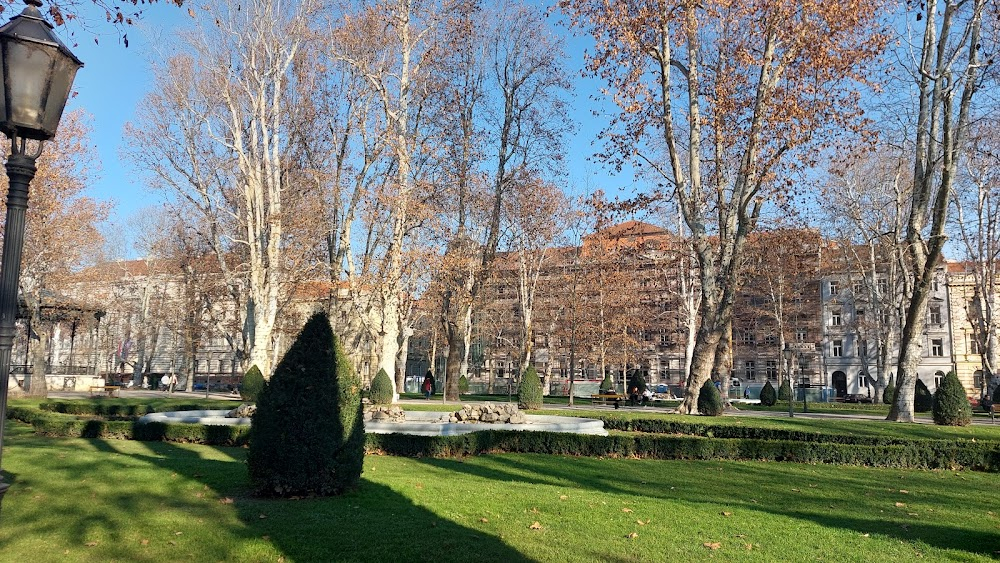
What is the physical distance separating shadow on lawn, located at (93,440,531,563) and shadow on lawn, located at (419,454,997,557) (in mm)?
2752

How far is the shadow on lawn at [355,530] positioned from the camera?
18.2 ft

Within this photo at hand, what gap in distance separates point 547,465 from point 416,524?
6053mm

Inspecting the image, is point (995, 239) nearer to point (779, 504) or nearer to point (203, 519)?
point (779, 504)

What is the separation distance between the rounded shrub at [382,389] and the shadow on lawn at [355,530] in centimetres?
1630

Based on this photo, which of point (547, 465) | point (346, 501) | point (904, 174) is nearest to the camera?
point (346, 501)

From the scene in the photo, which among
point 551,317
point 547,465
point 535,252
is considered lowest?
point 547,465

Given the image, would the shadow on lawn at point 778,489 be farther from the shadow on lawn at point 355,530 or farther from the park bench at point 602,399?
the park bench at point 602,399

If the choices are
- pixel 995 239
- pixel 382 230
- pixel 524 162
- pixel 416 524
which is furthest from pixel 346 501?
pixel 995 239

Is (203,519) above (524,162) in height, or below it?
below

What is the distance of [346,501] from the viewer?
7.49m

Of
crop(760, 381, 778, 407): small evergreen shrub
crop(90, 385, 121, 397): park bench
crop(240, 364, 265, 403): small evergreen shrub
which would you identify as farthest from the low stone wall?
crop(760, 381, 778, 407): small evergreen shrub

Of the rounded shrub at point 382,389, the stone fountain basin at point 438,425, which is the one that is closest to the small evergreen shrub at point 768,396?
the rounded shrub at point 382,389

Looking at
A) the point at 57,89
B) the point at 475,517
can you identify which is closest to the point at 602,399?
the point at 475,517

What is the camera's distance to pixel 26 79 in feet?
11.7
